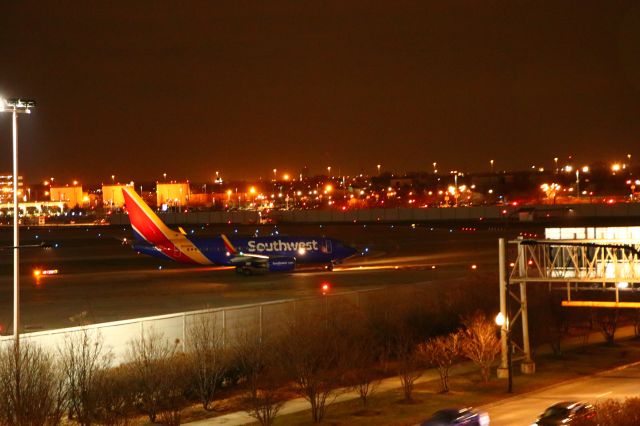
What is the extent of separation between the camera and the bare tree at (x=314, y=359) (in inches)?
1344

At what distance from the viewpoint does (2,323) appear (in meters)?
42.6

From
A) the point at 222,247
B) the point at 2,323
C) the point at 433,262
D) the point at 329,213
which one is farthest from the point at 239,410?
the point at 329,213

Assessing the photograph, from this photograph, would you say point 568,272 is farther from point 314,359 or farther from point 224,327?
point 224,327

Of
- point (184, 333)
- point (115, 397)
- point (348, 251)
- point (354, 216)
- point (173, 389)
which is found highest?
Answer: point (354, 216)

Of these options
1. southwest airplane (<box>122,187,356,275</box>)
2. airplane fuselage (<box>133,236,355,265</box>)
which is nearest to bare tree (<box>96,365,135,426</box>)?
southwest airplane (<box>122,187,356,275</box>)

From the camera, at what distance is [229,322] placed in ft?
127

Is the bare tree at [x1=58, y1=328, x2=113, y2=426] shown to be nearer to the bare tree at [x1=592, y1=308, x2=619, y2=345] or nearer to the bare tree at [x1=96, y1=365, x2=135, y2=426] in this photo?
the bare tree at [x1=96, y1=365, x2=135, y2=426]

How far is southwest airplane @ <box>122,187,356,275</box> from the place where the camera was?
70.4 m

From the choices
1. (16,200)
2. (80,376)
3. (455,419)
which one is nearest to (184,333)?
(80,376)

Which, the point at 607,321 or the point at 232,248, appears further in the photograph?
the point at 232,248

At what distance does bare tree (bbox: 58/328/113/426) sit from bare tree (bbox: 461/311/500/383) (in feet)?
59.9

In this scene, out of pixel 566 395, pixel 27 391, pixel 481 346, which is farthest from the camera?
pixel 481 346

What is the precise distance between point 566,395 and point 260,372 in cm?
1255

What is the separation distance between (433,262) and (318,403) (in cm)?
4804
